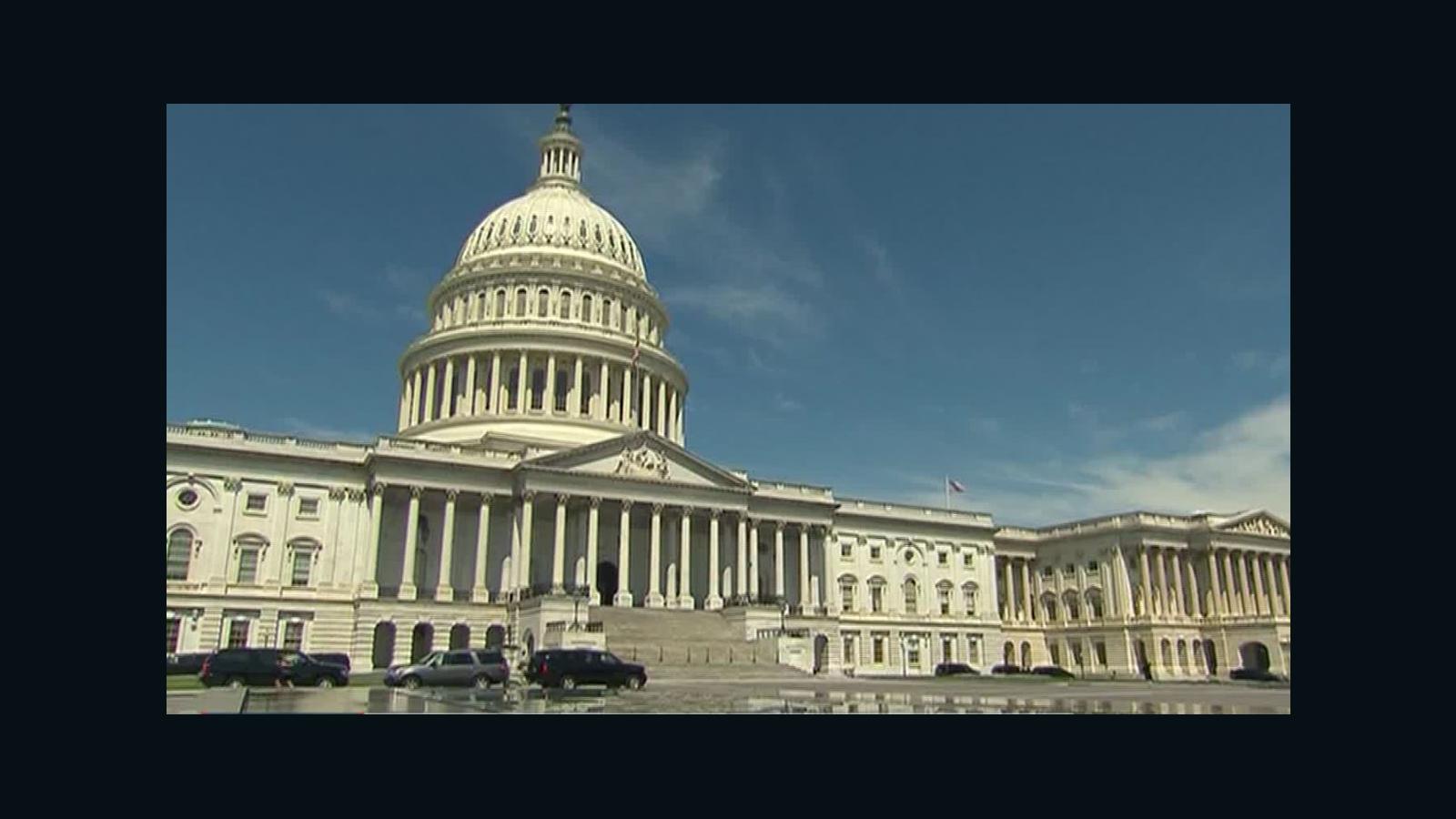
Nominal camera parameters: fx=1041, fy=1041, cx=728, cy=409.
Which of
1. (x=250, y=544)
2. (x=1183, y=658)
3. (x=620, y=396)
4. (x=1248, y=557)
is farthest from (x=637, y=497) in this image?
(x=1248, y=557)

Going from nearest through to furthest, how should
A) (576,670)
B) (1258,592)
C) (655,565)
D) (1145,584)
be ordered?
(576,670) → (655,565) → (1145,584) → (1258,592)

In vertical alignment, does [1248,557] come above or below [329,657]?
above

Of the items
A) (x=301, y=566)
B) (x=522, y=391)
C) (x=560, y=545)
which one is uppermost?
(x=522, y=391)

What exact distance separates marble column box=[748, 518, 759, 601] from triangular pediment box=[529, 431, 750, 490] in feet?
10.9

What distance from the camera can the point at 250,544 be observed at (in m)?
58.4

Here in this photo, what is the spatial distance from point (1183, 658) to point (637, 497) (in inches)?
1854

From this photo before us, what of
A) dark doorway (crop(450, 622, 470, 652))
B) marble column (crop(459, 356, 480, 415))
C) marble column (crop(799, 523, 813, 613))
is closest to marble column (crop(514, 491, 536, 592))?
dark doorway (crop(450, 622, 470, 652))

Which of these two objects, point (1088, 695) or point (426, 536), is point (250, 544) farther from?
point (1088, 695)

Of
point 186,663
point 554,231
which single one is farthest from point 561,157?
point 186,663

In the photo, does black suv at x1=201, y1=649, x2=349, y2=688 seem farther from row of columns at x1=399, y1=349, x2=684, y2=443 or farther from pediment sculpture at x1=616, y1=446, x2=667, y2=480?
row of columns at x1=399, y1=349, x2=684, y2=443

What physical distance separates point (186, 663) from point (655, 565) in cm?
2762

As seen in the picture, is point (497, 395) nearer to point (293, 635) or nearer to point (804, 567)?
point (293, 635)

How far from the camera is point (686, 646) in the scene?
56656 mm

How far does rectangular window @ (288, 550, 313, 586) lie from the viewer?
59.2m
